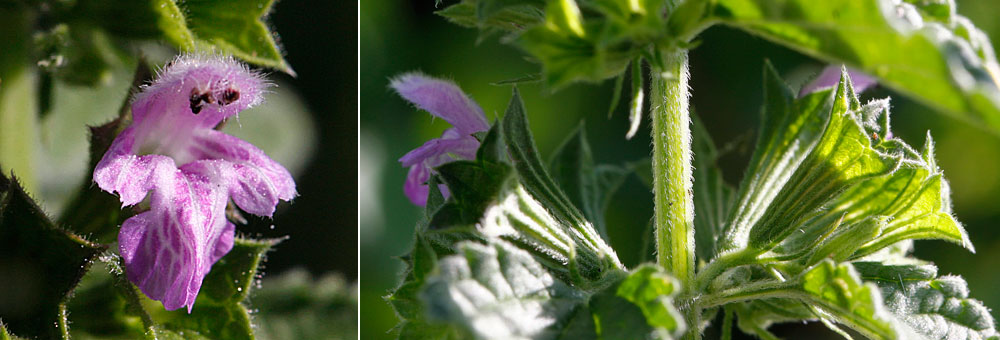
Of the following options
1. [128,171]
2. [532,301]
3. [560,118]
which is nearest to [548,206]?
[532,301]

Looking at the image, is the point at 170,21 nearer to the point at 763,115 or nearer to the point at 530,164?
the point at 530,164

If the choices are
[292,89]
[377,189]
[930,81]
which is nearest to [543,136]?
[377,189]

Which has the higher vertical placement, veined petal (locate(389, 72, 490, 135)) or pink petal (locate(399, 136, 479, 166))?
veined petal (locate(389, 72, 490, 135))

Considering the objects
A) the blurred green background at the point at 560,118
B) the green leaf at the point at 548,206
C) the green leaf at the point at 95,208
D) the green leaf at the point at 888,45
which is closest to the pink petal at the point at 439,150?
the green leaf at the point at 548,206

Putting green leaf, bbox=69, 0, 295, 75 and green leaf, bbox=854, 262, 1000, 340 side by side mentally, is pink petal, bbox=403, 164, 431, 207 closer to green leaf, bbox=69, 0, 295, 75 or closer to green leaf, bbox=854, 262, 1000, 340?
green leaf, bbox=69, 0, 295, 75

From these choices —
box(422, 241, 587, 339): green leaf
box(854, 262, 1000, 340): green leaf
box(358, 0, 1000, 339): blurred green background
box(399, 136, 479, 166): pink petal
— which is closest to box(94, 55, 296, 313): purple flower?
box(399, 136, 479, 166): pink petal

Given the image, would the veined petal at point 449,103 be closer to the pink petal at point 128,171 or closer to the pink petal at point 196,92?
the pink petal at point 196,92
